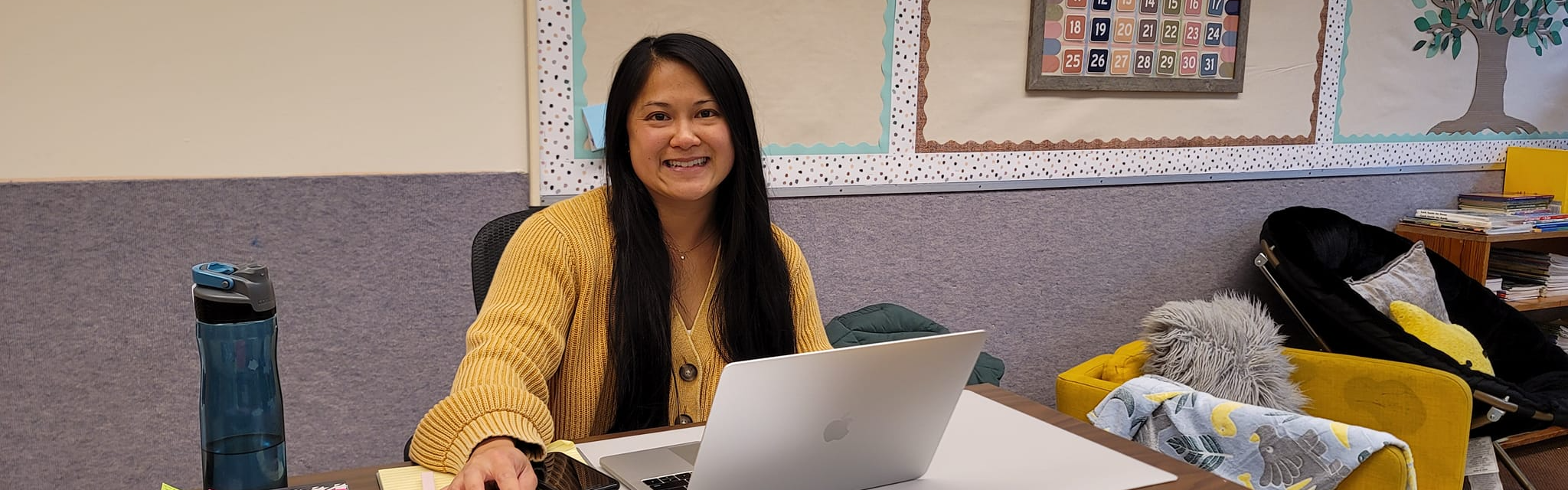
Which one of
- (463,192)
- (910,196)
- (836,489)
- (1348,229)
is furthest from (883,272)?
(836,489)

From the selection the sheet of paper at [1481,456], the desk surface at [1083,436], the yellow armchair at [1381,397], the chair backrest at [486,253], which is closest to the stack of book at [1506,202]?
the sheet of paper at [1481,456]

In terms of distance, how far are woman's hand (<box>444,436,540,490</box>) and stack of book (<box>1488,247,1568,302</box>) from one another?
3394 millimetres

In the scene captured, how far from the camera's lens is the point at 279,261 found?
220 cm

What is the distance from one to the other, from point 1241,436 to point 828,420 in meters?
1.28

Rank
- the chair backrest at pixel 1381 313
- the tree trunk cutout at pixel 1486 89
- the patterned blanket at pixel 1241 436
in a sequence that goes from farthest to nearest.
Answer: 1. the tree trunk cutout at pixel 1486 89
2. the chair backrest at pixel 1381 313
3. the patterned blanket at pixel 1241 436

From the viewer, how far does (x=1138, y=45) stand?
3006 mm

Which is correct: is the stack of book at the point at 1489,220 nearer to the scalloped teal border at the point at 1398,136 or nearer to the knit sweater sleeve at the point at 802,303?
the scalloped teal border at the point at 1398,136

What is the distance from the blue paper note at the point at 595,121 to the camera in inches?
92.7

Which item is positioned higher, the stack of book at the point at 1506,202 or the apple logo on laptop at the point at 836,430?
the stack of book at the point at 1506,202

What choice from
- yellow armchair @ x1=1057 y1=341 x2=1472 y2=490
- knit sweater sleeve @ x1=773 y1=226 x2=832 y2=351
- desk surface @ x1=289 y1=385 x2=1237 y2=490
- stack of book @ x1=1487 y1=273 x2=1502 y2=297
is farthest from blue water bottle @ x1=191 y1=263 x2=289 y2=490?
stack of book @ x1=1487 y1=273 x2=1502 y2=297

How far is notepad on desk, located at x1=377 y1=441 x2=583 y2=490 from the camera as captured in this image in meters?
1.18

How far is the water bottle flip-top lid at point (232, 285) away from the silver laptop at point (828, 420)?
1.38 ft

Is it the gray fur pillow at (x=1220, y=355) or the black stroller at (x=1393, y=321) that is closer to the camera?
the gray fur pillow at (x=1220, y=355)

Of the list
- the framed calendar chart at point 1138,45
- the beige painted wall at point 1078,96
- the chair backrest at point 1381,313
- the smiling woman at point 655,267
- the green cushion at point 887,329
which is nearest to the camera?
the smiling woman at point 655,267
